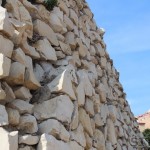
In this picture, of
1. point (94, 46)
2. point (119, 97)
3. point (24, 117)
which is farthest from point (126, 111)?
point (24, 117)

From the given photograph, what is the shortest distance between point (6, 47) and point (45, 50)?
2.92ft

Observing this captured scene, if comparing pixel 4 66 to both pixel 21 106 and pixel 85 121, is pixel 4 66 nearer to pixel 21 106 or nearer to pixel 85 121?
pixel 21 106

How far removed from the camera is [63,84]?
4.39 m

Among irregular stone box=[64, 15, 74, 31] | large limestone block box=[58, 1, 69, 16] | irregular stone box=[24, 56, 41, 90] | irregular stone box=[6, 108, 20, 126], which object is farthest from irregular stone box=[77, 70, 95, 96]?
irregular stone box=[6, 108, 20, 126]

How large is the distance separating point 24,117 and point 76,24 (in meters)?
3.20

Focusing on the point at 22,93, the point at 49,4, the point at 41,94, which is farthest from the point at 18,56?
the point at 49,4

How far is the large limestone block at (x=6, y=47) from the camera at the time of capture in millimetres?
4070

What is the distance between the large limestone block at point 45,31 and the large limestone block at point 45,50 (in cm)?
18

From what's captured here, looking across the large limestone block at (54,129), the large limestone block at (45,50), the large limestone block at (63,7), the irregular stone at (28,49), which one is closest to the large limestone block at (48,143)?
the large limestone block at (54,129)

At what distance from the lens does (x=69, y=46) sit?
583cm

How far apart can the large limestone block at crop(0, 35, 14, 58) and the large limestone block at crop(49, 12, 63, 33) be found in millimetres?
1578

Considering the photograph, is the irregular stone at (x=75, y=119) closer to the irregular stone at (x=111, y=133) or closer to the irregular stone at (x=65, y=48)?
the irregular stone at (x=65, y=48)

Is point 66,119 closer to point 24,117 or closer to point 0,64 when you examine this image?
point 24,117

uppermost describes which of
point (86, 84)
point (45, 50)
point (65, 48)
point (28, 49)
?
point (65, 48)
